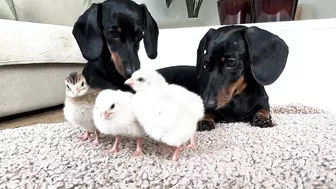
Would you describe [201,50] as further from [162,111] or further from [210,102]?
[162,111]

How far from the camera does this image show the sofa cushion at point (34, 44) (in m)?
1.52

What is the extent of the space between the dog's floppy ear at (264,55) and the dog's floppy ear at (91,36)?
0.46 m

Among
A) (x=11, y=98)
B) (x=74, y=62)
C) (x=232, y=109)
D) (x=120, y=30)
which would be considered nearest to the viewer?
(x=120, y=30)

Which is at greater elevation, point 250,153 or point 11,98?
point 250,153

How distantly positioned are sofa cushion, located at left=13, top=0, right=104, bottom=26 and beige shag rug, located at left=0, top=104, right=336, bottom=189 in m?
1.38

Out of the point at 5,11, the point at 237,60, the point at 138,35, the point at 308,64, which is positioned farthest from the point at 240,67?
the point at 5,11

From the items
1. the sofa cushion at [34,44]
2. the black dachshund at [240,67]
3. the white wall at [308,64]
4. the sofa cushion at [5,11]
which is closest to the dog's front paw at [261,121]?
the black dachshund at [240,67]

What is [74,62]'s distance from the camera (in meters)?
1.94

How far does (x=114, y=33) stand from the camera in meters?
1.01

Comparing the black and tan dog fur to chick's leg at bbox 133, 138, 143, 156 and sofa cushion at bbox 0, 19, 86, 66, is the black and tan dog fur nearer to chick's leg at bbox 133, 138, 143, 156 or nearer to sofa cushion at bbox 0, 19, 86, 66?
chick's leg at bbox 133, 138, 143, 156

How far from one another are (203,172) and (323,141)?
1.13 ft

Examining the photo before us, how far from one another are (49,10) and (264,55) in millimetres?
1702

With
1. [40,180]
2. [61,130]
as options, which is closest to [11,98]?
[61,130]

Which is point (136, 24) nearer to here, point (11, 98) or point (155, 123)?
point (155, 123)
